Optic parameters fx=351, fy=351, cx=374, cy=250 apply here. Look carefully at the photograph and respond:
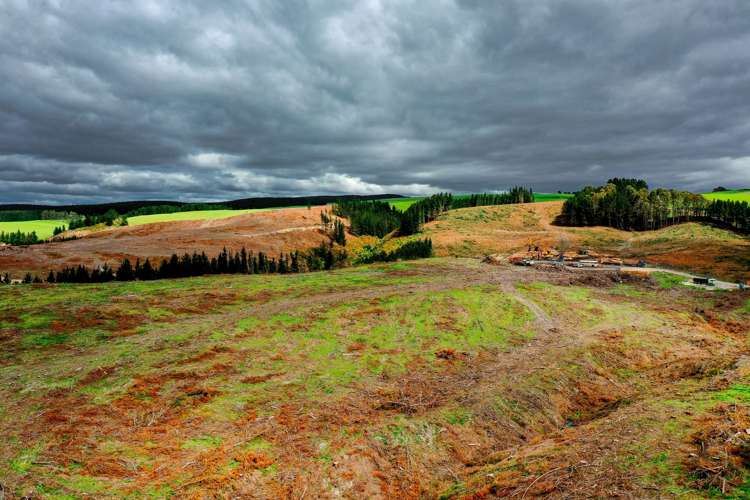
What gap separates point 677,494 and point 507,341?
16.4 meters

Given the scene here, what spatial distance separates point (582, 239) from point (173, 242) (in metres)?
129

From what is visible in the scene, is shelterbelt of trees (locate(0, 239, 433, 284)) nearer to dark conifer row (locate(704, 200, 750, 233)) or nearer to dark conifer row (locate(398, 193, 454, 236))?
dark conifer row (locate(398, 193, 454, 236))

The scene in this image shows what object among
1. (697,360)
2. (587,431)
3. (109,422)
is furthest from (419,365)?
(697,360)

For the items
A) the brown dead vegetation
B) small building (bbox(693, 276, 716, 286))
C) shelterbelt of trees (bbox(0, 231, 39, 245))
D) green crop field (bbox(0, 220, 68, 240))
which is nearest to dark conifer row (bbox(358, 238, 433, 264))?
small building (bbox(693, 276, 716, 286))

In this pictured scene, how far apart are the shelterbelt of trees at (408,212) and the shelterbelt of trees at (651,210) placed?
60050mm

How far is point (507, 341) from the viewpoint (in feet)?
78.8

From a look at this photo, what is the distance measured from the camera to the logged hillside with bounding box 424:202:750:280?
60.8m

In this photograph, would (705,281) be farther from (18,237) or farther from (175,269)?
(18,237)

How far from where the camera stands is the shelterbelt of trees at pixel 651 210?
374ft

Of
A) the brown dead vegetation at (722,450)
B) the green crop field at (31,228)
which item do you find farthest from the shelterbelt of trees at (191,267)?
the green crop field at (31,228)

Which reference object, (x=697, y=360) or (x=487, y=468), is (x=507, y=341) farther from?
(x=487, y=468)

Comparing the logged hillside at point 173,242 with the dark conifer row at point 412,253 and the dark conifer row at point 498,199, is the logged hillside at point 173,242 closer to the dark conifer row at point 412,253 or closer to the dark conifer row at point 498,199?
the dark conifer row at point 412,253

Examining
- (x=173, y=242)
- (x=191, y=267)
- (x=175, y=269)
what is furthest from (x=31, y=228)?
(x=191, y=267)

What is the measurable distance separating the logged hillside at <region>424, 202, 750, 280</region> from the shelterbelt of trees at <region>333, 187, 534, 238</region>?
10.1 metres
